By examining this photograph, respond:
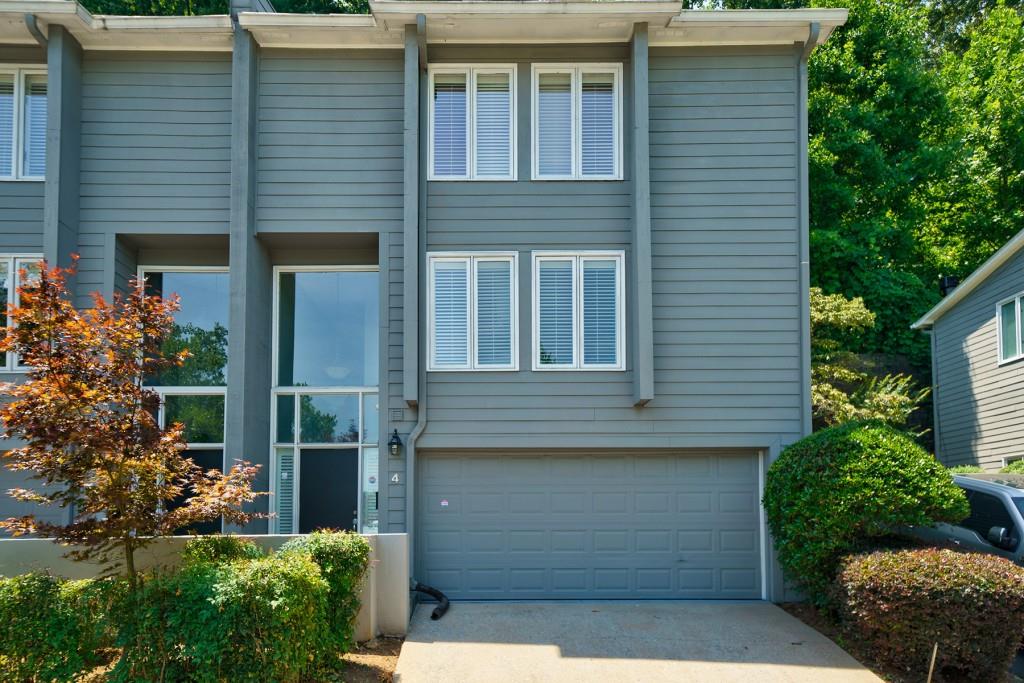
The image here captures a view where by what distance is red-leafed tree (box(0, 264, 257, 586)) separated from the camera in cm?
725

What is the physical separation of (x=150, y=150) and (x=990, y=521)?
1066 centimetres

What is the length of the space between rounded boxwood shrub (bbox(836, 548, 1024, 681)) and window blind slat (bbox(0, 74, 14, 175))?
11.1 metres

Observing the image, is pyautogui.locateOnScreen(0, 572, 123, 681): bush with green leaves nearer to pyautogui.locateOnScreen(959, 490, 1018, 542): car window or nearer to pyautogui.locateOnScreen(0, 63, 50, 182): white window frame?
pyautogui.locateOnScreen(0, 63, 50, 182): white window frame

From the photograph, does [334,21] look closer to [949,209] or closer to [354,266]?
[354,266]

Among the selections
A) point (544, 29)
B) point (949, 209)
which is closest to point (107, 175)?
point (544, 29)

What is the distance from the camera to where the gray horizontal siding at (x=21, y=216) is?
1138 centimetres

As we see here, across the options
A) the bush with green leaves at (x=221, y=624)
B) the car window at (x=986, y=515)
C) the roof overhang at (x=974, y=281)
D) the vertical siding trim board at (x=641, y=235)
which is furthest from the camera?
the roof overhang at (x=974, y=281)

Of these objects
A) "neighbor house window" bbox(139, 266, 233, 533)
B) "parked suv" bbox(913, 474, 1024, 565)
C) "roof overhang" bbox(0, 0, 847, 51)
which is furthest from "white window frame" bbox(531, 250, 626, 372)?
"neighbor house window" bbox(139, 266, 233, 533)

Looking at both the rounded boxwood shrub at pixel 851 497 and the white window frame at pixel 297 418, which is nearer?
the rounded boxwood shrub at pixel 851 497

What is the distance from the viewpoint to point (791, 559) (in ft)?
31.9

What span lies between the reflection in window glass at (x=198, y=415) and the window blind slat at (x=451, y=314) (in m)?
3.21

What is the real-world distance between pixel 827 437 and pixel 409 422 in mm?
4835

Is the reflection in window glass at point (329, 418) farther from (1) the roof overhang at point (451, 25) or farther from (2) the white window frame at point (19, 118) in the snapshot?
(1) the roof overhang at point (451, 25)

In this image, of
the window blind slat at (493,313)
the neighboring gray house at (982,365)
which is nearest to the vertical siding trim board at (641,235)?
the window blind slat at (493,313)
